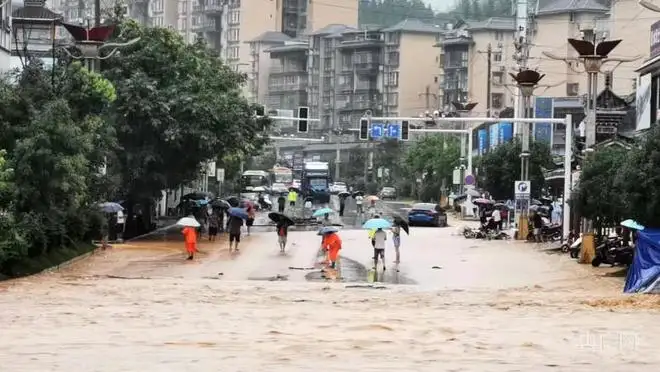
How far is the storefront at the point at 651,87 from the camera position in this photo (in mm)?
53531

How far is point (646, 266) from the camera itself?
104ft

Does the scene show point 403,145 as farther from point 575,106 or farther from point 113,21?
point 113,21

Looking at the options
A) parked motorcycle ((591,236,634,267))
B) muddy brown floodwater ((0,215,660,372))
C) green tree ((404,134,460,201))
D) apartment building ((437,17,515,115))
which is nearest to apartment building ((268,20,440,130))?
apartment building ((437,17,515,115))

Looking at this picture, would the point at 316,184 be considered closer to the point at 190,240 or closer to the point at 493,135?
the point at 493,135

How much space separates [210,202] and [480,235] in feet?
46.3

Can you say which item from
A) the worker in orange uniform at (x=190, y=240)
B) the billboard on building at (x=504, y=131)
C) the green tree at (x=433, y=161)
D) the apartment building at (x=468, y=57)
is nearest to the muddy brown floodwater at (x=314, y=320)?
the worker in orange uniform at (x=190, y=240)

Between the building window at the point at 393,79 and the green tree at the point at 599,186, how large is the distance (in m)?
140

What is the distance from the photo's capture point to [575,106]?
313 ft

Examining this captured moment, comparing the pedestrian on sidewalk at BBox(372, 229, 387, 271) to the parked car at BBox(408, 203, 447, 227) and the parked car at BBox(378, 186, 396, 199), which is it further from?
the parked car at BBox(378, 186, 396, 199)

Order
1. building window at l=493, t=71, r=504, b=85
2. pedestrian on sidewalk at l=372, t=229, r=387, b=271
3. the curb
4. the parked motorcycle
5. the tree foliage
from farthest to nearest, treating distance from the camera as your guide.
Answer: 1. building window at l=493, t=71, r=504, b=85
2. the parked motorcycle
3. pedestrian on sidewalk at l=372, t=229, r=387, b=271
4. the curb
5. the tree foliage

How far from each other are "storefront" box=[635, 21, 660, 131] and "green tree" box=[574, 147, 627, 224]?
35.2ft

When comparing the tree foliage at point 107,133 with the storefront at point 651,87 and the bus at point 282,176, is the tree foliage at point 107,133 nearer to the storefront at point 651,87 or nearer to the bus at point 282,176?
the storefront at point 651,87

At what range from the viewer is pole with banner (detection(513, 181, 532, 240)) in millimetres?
57562

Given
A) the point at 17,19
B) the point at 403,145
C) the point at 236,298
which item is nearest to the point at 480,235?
the point at 17,19
